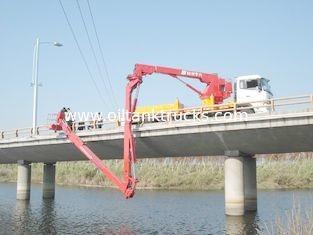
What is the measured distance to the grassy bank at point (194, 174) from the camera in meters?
76.7

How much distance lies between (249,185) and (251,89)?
842 cm

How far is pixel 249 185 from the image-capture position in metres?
38.0

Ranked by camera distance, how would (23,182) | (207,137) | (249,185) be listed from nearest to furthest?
1. (207,137)
2. (249,185)
3. (23,182)

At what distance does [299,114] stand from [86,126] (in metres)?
19.9

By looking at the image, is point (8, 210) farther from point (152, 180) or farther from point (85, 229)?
point (152, 180)

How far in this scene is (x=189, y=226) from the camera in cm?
3109

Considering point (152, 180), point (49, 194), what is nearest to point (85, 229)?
point (49, 194)

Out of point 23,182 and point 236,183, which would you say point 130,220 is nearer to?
point 236,183

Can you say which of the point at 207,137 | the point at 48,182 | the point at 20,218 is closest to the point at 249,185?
the point at 207,137

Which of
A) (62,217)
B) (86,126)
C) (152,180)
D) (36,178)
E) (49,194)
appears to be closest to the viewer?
(62,217)

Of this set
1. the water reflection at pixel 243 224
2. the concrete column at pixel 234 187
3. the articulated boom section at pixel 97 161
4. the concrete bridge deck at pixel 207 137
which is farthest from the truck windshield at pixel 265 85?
the articulated boom section at pixel 97 161

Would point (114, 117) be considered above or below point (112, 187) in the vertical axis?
above

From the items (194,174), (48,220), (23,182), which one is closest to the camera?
(48,220)

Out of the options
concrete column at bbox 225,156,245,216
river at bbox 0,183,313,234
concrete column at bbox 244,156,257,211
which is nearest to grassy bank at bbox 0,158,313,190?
river at bbox 0,183,313,234
